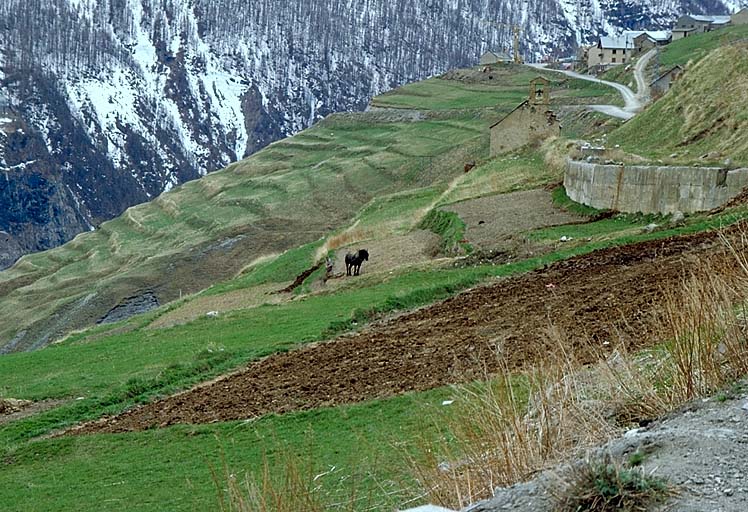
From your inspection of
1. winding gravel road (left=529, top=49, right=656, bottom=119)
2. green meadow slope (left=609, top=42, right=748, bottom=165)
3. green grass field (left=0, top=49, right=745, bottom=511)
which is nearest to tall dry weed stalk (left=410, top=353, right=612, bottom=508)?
green grass field (left=0, top=49, right=745, bottom=511)

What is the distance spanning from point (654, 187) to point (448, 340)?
40.5ft

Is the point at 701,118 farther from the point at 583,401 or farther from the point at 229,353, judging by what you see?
the point at 583,401

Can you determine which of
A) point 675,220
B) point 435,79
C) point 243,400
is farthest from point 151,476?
point 435,79

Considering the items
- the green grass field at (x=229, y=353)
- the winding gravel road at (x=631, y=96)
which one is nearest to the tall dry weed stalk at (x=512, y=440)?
the green grass field at (x=229, y=353)

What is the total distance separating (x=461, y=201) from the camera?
3900cm

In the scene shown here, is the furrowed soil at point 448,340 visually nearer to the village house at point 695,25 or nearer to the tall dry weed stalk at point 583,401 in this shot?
the tall dry weed stalk at point 583,401

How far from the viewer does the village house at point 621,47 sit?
12888cm

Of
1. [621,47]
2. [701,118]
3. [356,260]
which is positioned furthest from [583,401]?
[621,47]

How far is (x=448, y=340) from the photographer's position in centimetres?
1667

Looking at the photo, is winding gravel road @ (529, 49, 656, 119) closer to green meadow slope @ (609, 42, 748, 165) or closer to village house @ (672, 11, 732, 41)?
green meadow slope @ (609, 42, 748, 165)

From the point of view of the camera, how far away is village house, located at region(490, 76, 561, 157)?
54000 mm

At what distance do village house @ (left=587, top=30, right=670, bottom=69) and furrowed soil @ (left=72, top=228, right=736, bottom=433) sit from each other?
11244 cm

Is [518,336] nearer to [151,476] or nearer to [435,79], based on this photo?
[151,476]

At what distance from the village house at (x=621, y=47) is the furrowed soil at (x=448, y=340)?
112442 mm
